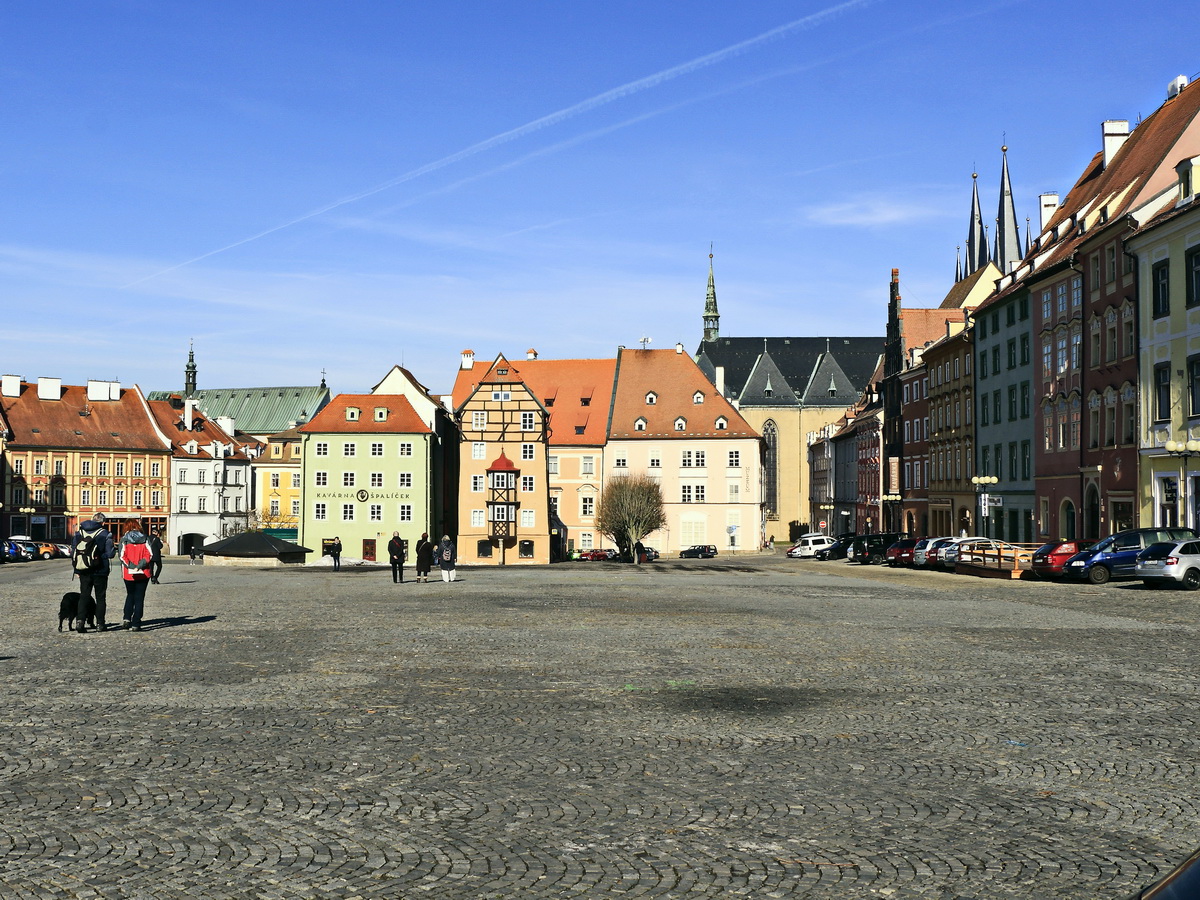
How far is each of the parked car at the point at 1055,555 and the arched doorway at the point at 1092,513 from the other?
425 inches

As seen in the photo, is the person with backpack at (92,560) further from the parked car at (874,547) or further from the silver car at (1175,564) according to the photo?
the parked car at (874,547)

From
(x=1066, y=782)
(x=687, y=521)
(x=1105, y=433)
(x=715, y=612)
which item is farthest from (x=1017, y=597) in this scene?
(x=687, y=521)

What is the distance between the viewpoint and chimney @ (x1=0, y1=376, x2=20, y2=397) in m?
106

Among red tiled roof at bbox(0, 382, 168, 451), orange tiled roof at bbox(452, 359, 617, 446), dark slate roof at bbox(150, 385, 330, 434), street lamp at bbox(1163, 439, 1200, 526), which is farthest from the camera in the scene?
dark slate roof at bbox(150, 385, 330, 434)

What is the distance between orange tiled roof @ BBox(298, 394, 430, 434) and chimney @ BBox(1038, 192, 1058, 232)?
42.7 meters

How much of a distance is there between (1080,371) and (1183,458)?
10949mm

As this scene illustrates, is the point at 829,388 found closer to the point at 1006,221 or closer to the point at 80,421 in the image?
the point at 1006,221

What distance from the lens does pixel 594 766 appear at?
9.29 m

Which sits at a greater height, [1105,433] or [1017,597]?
[1105,433]

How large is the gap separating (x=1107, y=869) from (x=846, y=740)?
12.7 feet

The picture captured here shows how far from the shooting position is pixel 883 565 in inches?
2571

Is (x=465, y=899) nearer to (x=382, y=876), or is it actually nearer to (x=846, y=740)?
(x=382, y=876)

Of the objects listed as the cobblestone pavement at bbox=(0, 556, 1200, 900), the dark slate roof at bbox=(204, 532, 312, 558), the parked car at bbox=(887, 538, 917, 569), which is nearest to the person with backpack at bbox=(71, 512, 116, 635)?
the cobblestone pavement at bbox=(0, 556, 1200, 900)

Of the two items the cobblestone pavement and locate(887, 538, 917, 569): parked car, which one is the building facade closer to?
locate(887, 538, 917, 569): parked car
